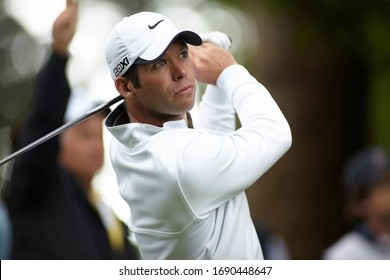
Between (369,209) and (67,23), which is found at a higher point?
(67,23)

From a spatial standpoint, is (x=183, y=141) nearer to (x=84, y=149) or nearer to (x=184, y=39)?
(x=184, y=39)

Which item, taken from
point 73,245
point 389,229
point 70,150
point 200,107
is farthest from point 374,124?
point 200,107

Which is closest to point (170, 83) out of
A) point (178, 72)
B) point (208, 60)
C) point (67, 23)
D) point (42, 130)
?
point (178, 72)

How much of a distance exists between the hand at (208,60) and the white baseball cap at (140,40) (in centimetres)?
8

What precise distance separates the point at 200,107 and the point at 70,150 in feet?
4.70

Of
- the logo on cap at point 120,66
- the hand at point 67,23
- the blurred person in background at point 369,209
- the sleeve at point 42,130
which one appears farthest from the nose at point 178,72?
the blurred person in background at point 369,209

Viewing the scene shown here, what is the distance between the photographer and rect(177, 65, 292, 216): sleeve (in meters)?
2.06

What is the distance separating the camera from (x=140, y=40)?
208cm

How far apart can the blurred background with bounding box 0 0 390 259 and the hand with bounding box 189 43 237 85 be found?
2.67 metres

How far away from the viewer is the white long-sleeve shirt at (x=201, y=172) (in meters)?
2.07

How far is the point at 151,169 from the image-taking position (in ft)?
6.89

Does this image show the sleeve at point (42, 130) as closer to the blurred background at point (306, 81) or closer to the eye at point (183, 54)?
the eye at point (183, 54)

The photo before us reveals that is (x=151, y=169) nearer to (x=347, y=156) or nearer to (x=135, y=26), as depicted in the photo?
(x=135, y=26)

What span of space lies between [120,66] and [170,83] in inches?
4.5
